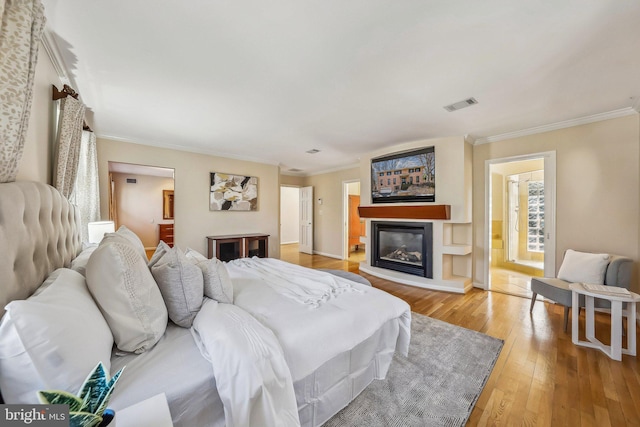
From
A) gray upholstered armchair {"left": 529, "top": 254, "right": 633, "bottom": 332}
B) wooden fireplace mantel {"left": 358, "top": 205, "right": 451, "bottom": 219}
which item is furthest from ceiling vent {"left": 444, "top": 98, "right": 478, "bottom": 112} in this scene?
gray upholstered armchair {"left": 529, "top": 254, "right": 633, "bottom": 332}

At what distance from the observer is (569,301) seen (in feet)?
8.17

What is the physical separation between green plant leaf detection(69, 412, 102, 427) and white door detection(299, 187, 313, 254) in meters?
6.56

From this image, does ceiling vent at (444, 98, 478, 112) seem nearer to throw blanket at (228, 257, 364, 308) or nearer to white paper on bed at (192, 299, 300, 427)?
throw blanket at (228, 257, 364, 308)

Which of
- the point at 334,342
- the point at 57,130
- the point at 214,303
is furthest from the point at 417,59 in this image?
the point at 57,130

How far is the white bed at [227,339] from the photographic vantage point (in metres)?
0.94

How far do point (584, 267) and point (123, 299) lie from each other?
4269mm

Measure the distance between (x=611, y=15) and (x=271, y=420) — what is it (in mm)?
2938

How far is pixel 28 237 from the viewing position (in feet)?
3.45

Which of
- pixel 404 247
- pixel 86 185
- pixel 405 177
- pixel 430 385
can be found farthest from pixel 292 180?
A: pixel 430 385

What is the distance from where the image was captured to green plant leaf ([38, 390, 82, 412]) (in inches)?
21.3

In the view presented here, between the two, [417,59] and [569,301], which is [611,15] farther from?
[569,301]

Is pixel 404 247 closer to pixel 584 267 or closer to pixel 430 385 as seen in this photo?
pixel 584 267

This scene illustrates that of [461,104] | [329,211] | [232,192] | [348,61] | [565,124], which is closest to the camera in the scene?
[348,61]

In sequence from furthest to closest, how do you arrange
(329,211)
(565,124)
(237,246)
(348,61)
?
(329,211) → (237,246) → (565,124) → (348,61)
